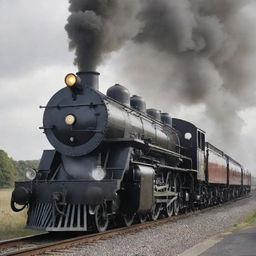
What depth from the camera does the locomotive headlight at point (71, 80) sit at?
10586mm

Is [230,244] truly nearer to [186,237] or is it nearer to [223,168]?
[186,237]

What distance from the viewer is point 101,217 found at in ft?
33.4

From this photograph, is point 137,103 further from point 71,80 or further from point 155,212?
point 71,80

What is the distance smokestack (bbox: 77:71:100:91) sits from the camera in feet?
36.6

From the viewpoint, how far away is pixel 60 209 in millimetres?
9844

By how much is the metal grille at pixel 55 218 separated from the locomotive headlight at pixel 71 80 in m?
2.91

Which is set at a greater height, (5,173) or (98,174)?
(5,173)

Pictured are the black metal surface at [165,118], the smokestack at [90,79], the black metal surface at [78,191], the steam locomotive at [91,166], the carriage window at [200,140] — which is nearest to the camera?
the black metal surface at [78,191]

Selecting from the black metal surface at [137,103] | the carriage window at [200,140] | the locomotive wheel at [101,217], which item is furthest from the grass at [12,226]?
the carriage window at [200,140]

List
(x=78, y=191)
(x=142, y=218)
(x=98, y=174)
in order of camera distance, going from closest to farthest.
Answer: (x=78, y=191) → (x=98, y=174) → (x=142, y=218)

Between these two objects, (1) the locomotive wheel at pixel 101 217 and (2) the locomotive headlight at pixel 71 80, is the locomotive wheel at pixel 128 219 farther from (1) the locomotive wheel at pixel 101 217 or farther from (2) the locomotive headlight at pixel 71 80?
(2) the locomotive headlight at pixel 71 80

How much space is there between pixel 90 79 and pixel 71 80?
745 millimetres

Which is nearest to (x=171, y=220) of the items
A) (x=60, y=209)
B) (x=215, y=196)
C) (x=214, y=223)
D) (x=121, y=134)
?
(x=214, y=223)

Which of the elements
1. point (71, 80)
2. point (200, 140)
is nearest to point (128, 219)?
point (71, 80)
